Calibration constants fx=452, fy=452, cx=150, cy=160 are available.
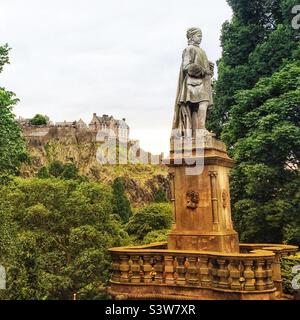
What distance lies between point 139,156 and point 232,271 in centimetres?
8029

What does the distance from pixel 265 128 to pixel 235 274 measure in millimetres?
12747

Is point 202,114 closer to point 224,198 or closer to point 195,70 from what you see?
point 195,70

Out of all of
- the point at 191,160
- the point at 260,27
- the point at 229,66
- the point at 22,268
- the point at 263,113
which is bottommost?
the point at 22,268

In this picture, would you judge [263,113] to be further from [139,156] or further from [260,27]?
[139,156]

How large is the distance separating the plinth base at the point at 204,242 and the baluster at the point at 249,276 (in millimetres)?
1373

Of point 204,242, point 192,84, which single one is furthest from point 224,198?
point 192,84

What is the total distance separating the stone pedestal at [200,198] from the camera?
10164 millimetres

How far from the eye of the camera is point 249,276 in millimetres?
8406

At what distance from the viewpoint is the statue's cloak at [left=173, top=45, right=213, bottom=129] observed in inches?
447

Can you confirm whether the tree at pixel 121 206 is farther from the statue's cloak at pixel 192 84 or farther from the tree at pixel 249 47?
the statue's cloak at pixel 192 84

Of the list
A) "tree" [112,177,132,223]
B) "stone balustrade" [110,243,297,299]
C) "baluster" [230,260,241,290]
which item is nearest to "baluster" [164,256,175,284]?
"stone balustrade" [110,243,297,299]
